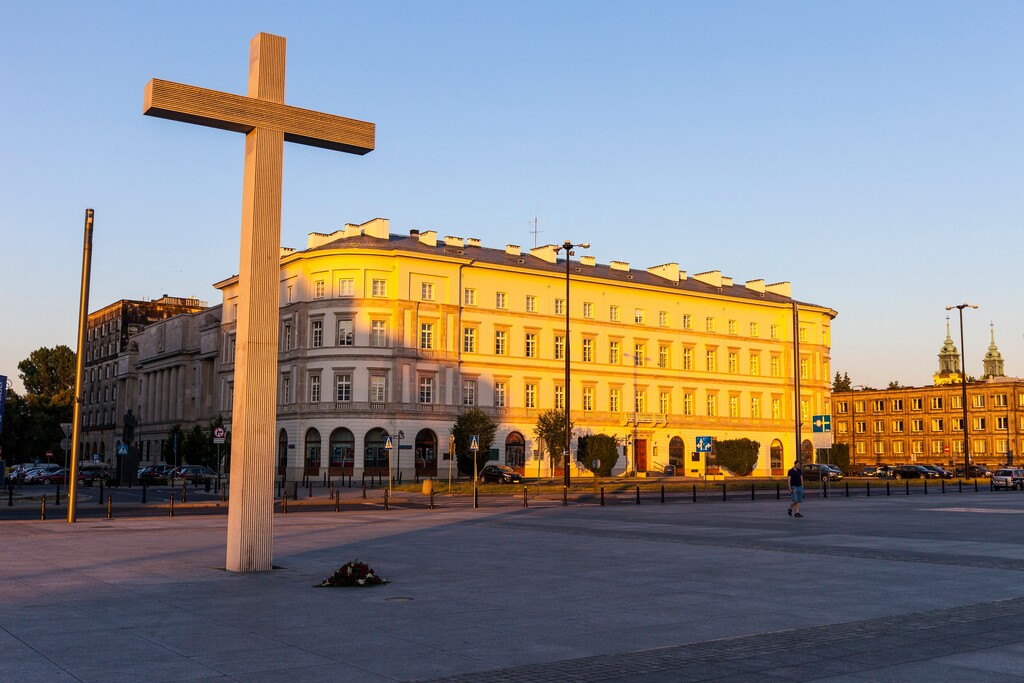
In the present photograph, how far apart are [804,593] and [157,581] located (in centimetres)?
964

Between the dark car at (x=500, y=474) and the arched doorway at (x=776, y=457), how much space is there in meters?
43.2

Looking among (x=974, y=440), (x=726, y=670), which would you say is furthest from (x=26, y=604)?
(x=974, y=440)

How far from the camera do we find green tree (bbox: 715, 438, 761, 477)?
9344cm

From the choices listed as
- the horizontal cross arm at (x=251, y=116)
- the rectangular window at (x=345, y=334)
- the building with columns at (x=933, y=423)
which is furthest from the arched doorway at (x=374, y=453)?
the building with columns at (x=933, y=423)

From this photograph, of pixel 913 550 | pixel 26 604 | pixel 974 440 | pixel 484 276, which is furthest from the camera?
pixel 974 440

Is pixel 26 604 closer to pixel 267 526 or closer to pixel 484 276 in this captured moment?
pixel 267 526

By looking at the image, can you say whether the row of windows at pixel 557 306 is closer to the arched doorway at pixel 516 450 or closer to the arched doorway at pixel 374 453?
the arched doorway at pixel 374 453

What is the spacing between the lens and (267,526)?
15.9 metres

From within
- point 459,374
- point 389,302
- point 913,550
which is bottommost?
point 913,550

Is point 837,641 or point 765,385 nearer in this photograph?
point 837,641

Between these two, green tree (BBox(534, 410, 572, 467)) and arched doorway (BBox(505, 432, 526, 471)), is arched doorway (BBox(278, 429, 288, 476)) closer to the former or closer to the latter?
arched doorway (BBox(505, 432, 526, 471))

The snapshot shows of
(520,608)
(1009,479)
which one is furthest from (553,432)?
(520,608)

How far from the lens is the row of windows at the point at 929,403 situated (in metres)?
116

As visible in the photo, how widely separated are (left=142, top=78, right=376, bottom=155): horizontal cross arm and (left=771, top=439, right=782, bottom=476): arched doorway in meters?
90.3
